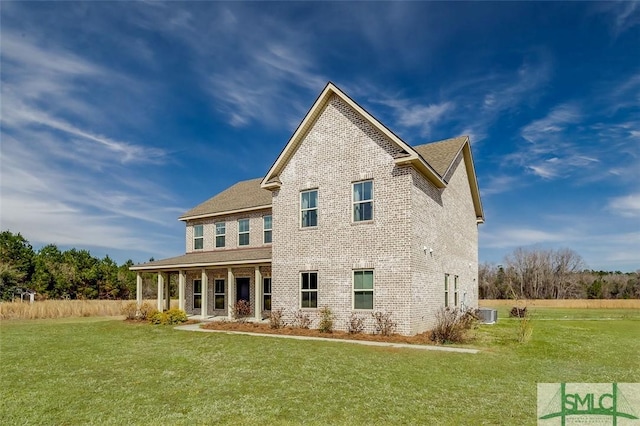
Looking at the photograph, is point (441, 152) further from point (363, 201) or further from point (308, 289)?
point (308, 289)

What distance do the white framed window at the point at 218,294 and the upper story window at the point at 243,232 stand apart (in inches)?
106

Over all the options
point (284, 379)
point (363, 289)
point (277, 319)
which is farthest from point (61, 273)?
point (284, 379)

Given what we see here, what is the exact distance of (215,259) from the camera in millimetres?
23500

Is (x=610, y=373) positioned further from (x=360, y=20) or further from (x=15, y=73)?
(x=15, y=73)

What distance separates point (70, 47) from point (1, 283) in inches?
1272

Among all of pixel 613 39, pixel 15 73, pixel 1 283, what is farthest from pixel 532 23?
pixel 1 283

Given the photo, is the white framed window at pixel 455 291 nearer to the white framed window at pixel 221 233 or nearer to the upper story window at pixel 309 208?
the upper story window at pixel 309 208

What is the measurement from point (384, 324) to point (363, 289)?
1.60 meters

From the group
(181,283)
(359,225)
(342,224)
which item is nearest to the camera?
(359,225)

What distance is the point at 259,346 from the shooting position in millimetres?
13461

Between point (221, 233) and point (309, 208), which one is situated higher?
point (309, 208)

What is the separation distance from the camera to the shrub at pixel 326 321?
1700 cm

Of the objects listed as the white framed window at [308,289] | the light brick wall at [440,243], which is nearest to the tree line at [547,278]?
the light brick wall at [440,243]

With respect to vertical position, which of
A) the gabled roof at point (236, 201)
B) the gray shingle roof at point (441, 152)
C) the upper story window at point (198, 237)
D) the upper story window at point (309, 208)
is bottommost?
the upper story window at point (198, 237)
